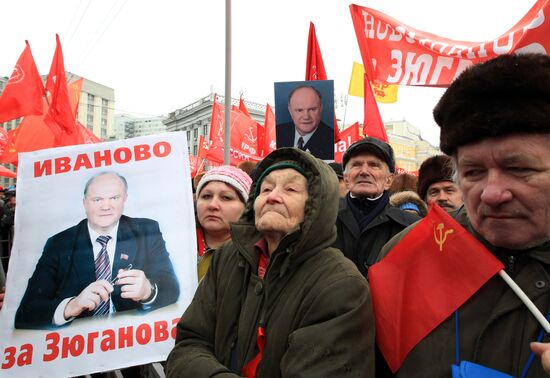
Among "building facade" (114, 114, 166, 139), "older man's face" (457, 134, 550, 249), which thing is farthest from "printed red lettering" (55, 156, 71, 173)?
"building facade" (114, 114, 166, 139)

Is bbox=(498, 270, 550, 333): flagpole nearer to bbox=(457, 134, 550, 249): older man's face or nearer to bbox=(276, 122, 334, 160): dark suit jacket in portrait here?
bbox=(457, 134, 550, 249): older man's face

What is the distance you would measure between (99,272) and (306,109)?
8.07 ft

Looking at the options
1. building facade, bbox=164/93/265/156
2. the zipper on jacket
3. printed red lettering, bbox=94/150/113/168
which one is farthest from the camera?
building facade, bbox=164/93/265/156

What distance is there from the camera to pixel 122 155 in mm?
2430

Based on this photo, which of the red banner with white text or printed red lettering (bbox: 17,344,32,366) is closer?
printed red lettering (bbox: 17,344,32,366)

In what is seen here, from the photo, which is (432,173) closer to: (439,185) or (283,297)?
(439,185)

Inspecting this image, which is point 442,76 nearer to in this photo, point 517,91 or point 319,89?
point 319,89

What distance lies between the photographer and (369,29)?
12.7ft

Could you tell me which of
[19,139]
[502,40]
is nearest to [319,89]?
[502,40]

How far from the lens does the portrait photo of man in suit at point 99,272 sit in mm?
2119

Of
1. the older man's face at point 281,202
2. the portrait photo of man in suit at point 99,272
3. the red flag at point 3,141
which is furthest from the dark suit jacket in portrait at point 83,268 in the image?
the red flag at point 3,141

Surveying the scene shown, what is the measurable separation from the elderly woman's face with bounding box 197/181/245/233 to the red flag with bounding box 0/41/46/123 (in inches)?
232

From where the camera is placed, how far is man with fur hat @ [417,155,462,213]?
3.27 metres

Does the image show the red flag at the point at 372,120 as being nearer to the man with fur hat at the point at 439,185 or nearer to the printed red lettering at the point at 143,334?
the man with fur hat at the point at 439,185
